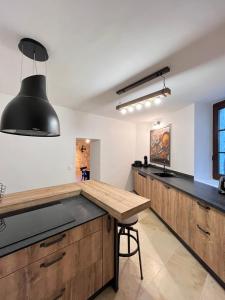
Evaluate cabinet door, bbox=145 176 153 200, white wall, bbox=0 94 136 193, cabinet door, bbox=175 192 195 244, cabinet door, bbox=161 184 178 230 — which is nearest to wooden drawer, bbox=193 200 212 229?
cabinet door, bbox=175 192 195 244

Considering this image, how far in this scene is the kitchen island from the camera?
999 millimetres

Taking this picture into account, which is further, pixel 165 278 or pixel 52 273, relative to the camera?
pixel 165 278

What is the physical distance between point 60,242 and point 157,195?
2.46 m

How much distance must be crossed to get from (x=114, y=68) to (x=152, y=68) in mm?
438

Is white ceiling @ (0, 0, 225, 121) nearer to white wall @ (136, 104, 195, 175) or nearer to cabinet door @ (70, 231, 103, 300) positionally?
white wall @ (136, 104, 195, 175)

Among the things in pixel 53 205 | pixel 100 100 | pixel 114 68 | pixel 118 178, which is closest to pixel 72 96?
pixel 100 100

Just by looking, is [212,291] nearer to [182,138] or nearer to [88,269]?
[88,269]

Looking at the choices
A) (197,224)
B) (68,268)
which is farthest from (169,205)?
(68,268)

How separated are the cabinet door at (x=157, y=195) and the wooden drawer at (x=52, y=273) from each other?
2.21 metres

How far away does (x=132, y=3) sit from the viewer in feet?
3.21

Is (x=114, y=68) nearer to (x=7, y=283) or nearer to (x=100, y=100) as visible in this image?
(x=100, y=100)

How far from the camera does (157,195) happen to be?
3191 mm

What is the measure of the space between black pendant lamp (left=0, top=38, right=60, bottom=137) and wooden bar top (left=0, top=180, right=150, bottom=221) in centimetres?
78

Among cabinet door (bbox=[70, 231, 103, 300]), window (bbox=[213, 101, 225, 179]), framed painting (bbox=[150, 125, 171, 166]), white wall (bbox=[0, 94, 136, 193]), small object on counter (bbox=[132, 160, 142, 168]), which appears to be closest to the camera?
cabinet door (bbox=[70, 231, 103, 300])
